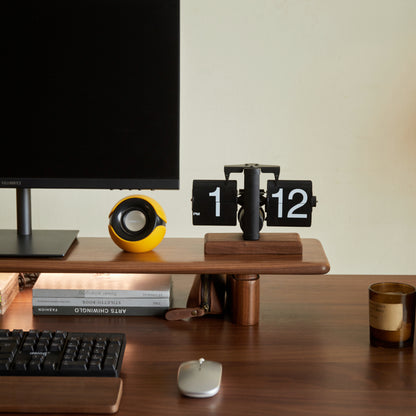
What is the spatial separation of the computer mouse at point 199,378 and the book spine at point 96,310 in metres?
0.28

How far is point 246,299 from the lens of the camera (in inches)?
44.1

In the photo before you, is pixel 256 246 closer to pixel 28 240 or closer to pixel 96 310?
pixel 96 310

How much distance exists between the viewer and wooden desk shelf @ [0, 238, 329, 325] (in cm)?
110

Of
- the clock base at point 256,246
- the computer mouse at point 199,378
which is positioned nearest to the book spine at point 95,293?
the clock base at point 256,246

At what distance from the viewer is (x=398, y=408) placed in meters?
0.82

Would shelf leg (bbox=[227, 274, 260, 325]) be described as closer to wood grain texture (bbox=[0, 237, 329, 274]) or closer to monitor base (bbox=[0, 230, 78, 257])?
wood grain texture (bbox=[0, 237, 329, 274])

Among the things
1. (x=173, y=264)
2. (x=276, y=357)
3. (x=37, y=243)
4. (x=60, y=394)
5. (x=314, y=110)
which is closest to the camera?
(x=60, y=394)

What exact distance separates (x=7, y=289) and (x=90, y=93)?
44 centimetres

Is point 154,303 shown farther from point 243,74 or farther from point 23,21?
point 243,74

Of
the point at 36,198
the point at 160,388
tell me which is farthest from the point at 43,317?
the point at 36,198

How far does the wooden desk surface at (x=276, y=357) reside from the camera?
33.0 inches

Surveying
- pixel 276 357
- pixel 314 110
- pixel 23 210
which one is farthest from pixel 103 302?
pixel 314 110

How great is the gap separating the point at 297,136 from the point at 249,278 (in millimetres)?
1319

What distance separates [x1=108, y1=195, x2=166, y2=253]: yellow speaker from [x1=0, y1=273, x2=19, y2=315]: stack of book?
0.25 m
